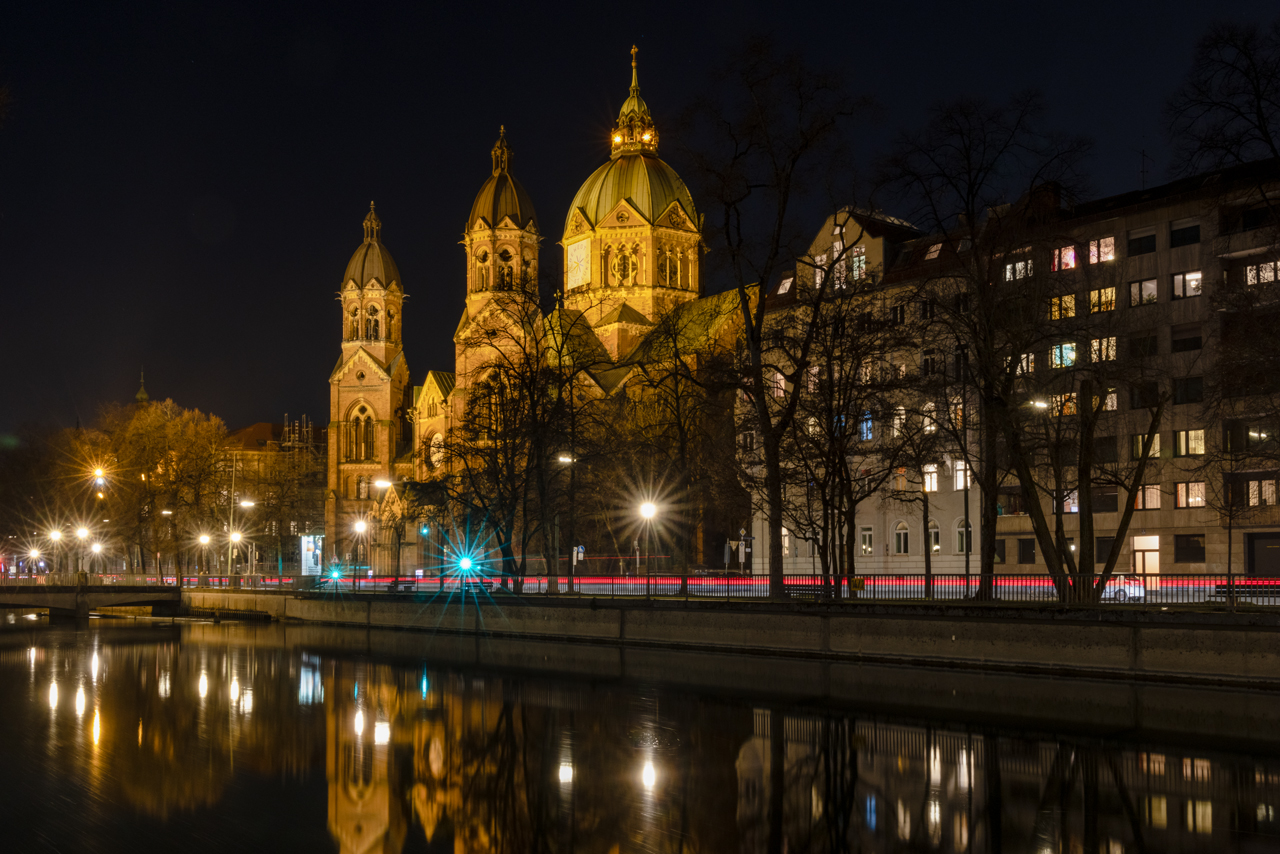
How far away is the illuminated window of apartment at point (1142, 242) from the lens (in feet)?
173

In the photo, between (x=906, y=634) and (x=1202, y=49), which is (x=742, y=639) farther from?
(x=1202, y=49)

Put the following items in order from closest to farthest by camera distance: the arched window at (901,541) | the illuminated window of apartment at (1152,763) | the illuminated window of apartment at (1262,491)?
the illuminated window of apartment at (1152,763), the illuminated window of apartment at (1262,491), the arched window at (901,541)

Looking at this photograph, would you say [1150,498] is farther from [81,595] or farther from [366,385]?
[366,385]

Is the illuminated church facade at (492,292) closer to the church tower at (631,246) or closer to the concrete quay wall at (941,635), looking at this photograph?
the church tower at (631,246)

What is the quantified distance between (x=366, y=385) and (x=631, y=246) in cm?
3977

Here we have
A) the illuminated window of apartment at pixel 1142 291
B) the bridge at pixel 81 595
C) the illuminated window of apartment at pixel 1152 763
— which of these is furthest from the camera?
the bridge at pixel 81 595

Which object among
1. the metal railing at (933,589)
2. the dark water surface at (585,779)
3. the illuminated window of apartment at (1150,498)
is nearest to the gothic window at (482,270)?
the metal railing at (933,589)

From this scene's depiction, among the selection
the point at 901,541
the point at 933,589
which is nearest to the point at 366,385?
the point at 901,541

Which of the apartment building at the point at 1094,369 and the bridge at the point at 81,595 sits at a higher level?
the apartment building at the point at 1094,369

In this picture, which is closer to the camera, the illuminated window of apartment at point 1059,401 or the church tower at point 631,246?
the illuminated window of apartment at point 1059,401

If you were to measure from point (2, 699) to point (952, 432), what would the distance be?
80.5 ft

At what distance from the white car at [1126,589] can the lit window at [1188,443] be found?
74.4 ft

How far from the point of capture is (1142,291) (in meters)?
53.1

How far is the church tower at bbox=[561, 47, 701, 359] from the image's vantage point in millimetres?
91938
